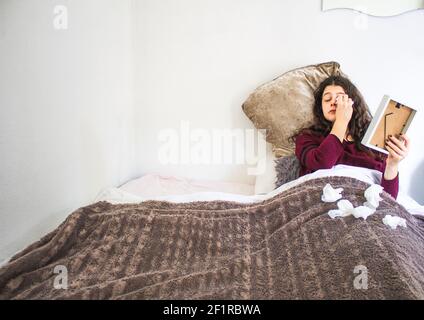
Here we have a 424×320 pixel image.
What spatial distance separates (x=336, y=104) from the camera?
1169mm

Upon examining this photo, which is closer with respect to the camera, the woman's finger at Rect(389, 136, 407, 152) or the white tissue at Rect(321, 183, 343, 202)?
the white tissue at Rect(321, 183, 343, 202)

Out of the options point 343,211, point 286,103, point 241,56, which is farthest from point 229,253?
point 241,56

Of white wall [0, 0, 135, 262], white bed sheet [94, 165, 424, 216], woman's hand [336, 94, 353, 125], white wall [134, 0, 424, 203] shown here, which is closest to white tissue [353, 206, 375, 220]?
white bed sheet [94, 165, 424, 216]

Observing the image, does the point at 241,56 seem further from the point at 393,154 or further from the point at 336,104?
the point at 393,154

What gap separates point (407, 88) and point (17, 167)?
1638 millimetres

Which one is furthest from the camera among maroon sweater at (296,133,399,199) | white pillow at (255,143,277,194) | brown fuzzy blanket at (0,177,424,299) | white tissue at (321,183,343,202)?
white pillow at (255,143,277,194)

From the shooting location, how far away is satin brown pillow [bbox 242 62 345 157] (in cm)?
126

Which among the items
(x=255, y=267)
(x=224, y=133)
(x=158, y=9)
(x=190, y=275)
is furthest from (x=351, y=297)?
(x=158, y=9)

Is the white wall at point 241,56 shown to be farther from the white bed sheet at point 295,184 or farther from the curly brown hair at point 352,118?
the white bed sheet at point 295,184

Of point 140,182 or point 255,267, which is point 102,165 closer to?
point 140,182

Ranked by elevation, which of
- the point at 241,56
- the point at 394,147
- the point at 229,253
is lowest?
the point at 229,253

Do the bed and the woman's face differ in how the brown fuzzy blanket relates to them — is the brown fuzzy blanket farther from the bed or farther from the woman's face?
the woman's face

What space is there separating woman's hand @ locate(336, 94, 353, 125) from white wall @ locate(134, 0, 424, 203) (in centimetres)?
34

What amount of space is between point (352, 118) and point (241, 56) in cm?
60
